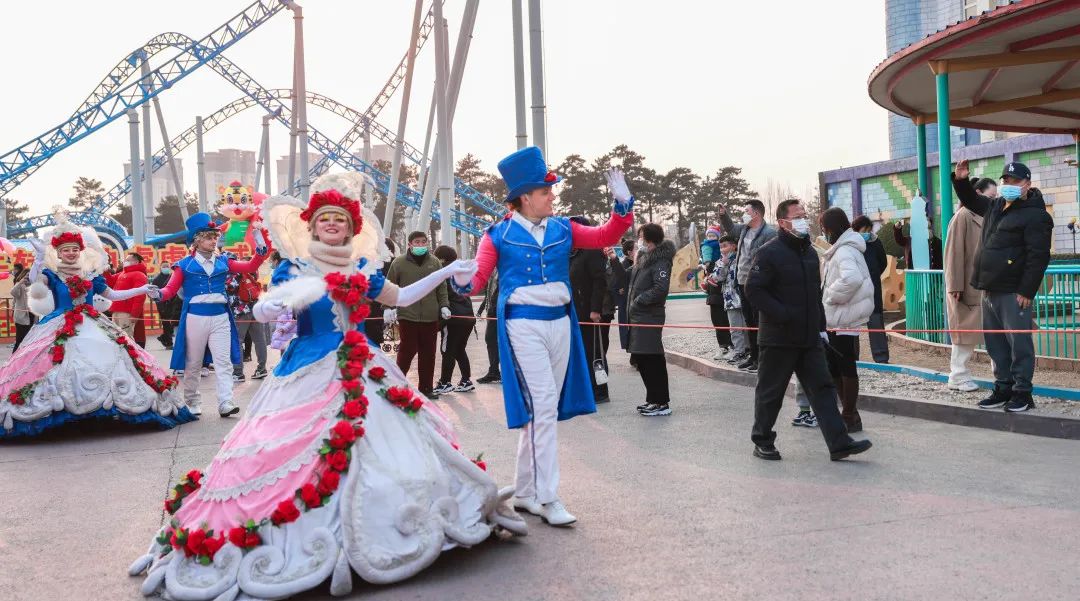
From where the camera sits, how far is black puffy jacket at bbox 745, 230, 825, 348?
6.22m

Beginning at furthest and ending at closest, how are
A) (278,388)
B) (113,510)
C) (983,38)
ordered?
(983,38)
(113,510)
(278,388)

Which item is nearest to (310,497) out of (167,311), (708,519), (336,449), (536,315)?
(336,449)

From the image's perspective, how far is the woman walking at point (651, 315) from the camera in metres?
8.36

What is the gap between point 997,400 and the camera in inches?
290

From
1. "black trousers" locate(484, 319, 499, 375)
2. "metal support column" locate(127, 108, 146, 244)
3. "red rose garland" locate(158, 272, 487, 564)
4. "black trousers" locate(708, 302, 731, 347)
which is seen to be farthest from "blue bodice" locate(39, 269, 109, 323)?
"metal support column" locate(127, 108, 146, 244)

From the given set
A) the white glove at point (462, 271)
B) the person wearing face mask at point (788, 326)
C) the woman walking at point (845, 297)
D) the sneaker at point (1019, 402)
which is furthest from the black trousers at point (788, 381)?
the white glove at point (462, 271)

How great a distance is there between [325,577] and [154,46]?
34792 mm

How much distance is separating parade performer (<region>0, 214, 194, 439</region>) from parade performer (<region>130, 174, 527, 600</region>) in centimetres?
411

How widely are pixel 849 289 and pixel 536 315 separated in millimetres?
3255

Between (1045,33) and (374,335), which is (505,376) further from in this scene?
(1045,33)

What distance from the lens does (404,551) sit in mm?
3914

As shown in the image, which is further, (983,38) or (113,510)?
(983,38)

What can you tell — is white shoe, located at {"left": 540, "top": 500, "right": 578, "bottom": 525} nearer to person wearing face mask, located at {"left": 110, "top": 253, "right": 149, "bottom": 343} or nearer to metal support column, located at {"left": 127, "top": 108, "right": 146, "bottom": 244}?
person wearing face mask, located at {"left": 110, "top": 253, "right": 149, "bottom": 343}

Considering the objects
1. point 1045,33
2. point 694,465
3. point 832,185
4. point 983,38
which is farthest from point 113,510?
point 832,185
